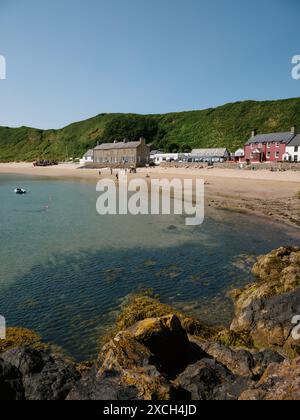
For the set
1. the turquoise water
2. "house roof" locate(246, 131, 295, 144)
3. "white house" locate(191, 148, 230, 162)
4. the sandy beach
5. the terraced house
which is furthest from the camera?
the terraced house

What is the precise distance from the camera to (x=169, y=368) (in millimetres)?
8508

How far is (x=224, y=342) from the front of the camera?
11102mm

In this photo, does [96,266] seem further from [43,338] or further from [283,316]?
[283,316]

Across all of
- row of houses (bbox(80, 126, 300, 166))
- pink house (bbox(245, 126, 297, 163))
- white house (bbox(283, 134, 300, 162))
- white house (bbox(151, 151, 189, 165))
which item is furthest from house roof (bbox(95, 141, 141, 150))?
white house (bbox(283, 134, 300, 162))

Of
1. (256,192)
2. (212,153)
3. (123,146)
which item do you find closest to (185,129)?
(123,146)

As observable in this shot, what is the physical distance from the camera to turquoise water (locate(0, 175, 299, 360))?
1407cm

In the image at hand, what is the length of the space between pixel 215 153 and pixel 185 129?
170 ft

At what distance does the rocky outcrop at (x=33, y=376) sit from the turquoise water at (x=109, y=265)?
3.36m

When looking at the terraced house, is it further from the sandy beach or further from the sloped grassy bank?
the sloped grassy bank

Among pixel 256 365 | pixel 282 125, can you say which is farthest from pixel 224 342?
pixel 282 125

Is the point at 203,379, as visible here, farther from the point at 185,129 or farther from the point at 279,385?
the point at 185,129

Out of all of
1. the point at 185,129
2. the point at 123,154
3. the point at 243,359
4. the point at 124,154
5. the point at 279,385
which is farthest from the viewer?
the point at 185,129

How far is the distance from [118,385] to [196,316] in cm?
755

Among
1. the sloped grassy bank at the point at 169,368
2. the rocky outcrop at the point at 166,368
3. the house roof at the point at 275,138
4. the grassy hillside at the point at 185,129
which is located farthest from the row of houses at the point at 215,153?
the rocky outcrop at the point at 166,368
